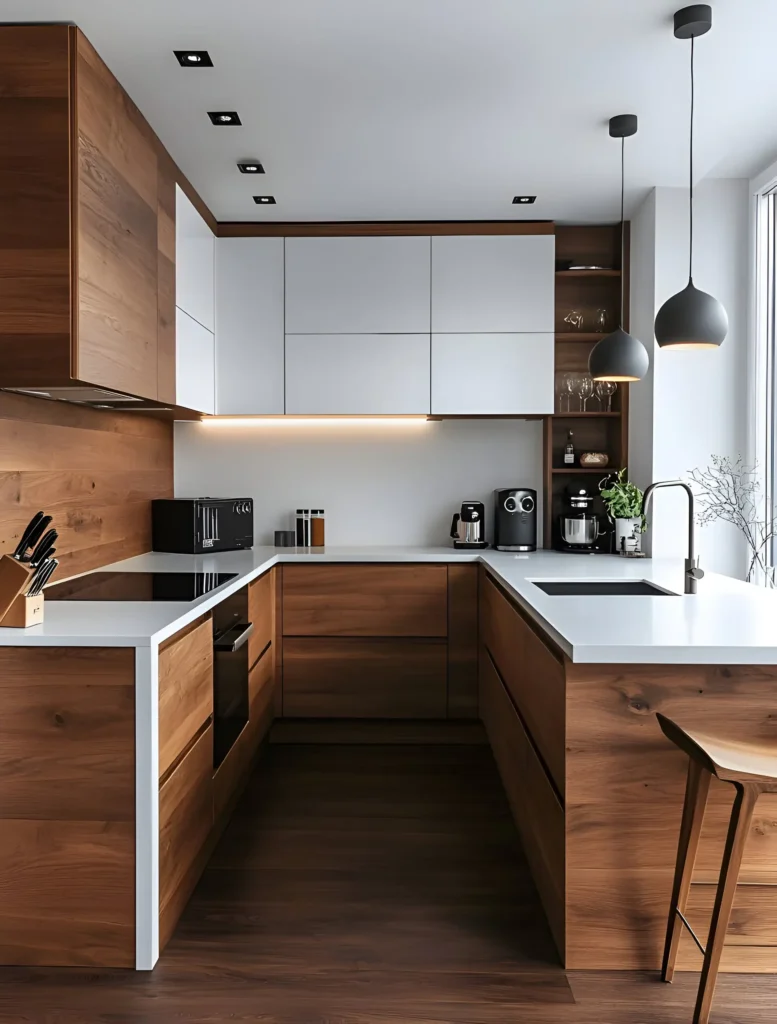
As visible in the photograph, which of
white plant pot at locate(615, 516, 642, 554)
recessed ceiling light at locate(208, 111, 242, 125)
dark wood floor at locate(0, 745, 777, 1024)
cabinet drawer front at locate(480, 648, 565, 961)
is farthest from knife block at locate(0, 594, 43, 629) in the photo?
white plant pot at locate(615, 516, 642, 554)

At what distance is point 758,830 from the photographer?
1981 mm

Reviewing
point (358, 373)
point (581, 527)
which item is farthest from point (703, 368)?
point (358, 373)

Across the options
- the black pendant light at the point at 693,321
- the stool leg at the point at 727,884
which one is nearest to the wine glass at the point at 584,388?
the black pendant light at the point at 693,321

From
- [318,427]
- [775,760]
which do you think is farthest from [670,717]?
[318,427]

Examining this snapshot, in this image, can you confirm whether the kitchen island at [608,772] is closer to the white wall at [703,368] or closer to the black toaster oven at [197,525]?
the white wall at [703,368]

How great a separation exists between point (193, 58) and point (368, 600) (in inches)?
91.1

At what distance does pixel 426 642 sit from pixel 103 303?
2.17m

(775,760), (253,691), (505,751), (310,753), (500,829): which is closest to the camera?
(775,760)

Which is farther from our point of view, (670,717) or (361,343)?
(361,343)

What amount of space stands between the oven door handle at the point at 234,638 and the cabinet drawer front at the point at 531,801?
978 millimetres

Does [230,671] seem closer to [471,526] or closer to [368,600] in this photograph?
[368,600]

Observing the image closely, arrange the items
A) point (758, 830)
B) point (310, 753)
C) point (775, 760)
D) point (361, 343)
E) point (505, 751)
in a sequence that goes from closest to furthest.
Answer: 1. point (775, 760)
2. point (758, 830)
3. point (505, 751)
4. point (310, 753)
5. point (361, 343)

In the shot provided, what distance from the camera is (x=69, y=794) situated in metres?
2.03

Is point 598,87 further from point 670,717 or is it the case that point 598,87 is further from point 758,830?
point 758,830
